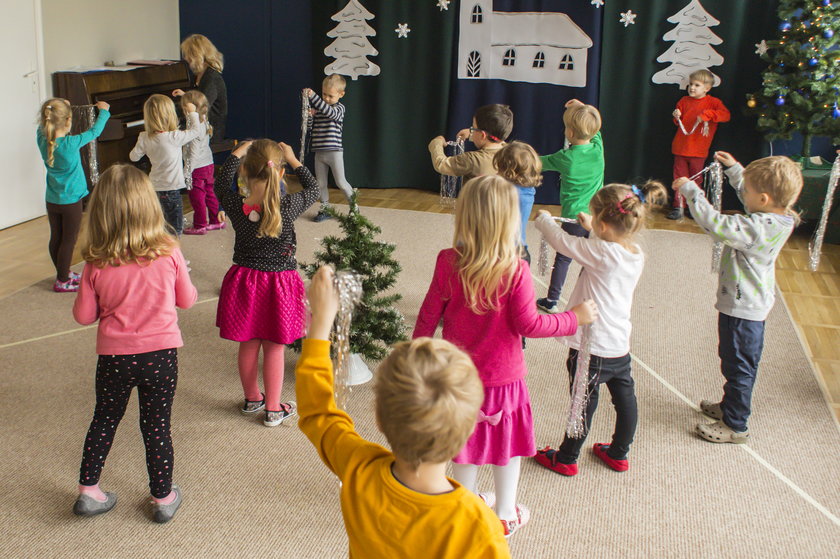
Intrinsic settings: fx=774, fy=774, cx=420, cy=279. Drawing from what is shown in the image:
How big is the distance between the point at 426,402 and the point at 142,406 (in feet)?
4.44

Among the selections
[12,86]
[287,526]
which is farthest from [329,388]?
[12,86]

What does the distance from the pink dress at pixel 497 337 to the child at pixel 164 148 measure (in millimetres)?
2734

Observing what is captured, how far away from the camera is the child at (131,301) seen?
210 cm

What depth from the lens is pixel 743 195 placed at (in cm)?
271

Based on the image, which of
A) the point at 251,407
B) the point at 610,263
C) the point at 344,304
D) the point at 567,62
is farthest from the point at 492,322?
the point at 567,62

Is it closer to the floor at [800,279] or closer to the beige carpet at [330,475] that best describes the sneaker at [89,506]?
the beige carpet at [330,475]

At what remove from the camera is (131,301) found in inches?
84.0

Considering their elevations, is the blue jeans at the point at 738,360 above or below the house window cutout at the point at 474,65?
below

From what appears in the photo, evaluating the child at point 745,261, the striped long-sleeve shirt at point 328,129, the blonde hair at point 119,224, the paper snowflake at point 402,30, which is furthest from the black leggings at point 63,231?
the paper snowflake at point 402,30

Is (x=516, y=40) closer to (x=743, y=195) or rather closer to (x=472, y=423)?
(x=743, y=195)

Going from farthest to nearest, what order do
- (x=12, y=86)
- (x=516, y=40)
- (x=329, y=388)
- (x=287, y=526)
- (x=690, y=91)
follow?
(x=516, y=40)
(x=690, y=91)
(x=12, y=86)
(x=287, y=526)
(x=329, y=388)

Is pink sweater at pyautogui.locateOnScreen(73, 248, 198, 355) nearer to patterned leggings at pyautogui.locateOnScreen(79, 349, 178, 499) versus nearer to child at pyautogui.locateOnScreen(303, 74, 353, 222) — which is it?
patterned leggings at pyautogui.locateOnScreen(79, 349, 178, 499)

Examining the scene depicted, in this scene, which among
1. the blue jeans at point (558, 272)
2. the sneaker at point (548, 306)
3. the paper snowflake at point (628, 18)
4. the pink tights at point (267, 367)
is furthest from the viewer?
the paper snowflake at point (628, 18)

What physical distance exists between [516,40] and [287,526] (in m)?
4.98
